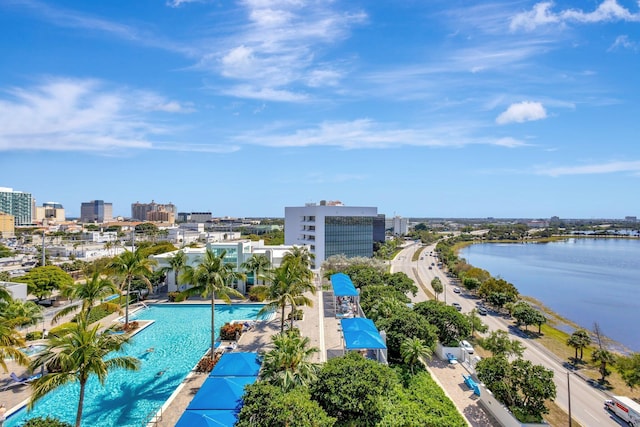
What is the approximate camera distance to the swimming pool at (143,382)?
52.9 ft

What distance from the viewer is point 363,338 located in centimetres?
2033

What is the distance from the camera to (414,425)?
14.7m

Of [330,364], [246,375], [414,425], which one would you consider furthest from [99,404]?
[414,425]

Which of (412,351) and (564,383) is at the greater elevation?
(412,351)

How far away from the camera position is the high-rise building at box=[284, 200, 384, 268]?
5603 centimetres

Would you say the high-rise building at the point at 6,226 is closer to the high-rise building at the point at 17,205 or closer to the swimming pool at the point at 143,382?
the high-rise building at the point at 17,205

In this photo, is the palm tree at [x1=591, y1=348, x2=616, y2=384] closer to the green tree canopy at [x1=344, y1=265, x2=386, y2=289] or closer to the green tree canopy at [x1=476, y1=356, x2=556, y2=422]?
the green tree canopy at [x1=476, y1=356, x2=556, y2=422]

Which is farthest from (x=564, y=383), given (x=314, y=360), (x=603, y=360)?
(x=314, y=360)

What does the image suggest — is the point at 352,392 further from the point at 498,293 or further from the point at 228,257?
the point at 498,293

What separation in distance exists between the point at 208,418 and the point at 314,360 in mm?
9323

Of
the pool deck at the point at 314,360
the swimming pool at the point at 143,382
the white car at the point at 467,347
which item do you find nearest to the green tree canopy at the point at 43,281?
the pool deck at the point at 314,360

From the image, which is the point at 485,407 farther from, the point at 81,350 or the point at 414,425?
the point at 81,350

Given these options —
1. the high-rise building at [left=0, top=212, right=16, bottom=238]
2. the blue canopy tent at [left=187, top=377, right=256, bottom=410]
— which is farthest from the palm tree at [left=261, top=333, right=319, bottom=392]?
the high-rise building at [left=0, top=212, right=16, bottom=238]

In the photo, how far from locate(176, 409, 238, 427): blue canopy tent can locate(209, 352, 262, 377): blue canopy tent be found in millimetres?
2882
